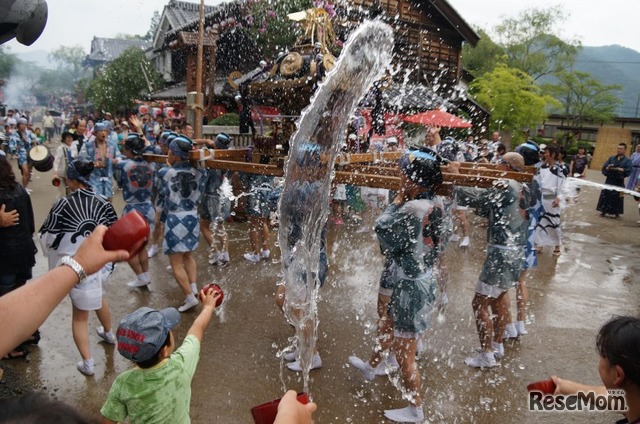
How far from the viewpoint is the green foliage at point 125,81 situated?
22.0m

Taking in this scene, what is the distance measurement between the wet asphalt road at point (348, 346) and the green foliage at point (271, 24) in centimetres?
783

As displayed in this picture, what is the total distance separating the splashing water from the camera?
14.2ft

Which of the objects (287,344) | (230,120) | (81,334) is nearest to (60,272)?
(81,334)

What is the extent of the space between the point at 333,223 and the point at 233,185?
244 cm

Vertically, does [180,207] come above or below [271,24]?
below

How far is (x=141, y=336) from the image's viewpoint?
2361 millimetres

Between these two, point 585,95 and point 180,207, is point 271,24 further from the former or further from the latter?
point 585,95

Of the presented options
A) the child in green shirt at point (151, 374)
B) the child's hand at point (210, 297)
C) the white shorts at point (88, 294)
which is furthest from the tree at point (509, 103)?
the child in green shirt at point (151, 374)

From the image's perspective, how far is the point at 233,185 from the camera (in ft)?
33.2

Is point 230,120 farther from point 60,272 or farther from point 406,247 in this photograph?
point 60,272

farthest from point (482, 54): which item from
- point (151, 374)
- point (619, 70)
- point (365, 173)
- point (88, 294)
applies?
point (619, 70)

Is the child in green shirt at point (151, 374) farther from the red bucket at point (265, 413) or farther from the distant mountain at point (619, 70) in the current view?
the distant mountain at point (619, 70)

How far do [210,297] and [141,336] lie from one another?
18.1 inches

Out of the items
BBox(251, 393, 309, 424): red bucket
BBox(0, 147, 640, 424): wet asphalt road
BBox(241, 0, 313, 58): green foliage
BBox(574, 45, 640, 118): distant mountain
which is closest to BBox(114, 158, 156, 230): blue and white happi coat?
BBox(0, 147, 640, 424): wet asphalt road
